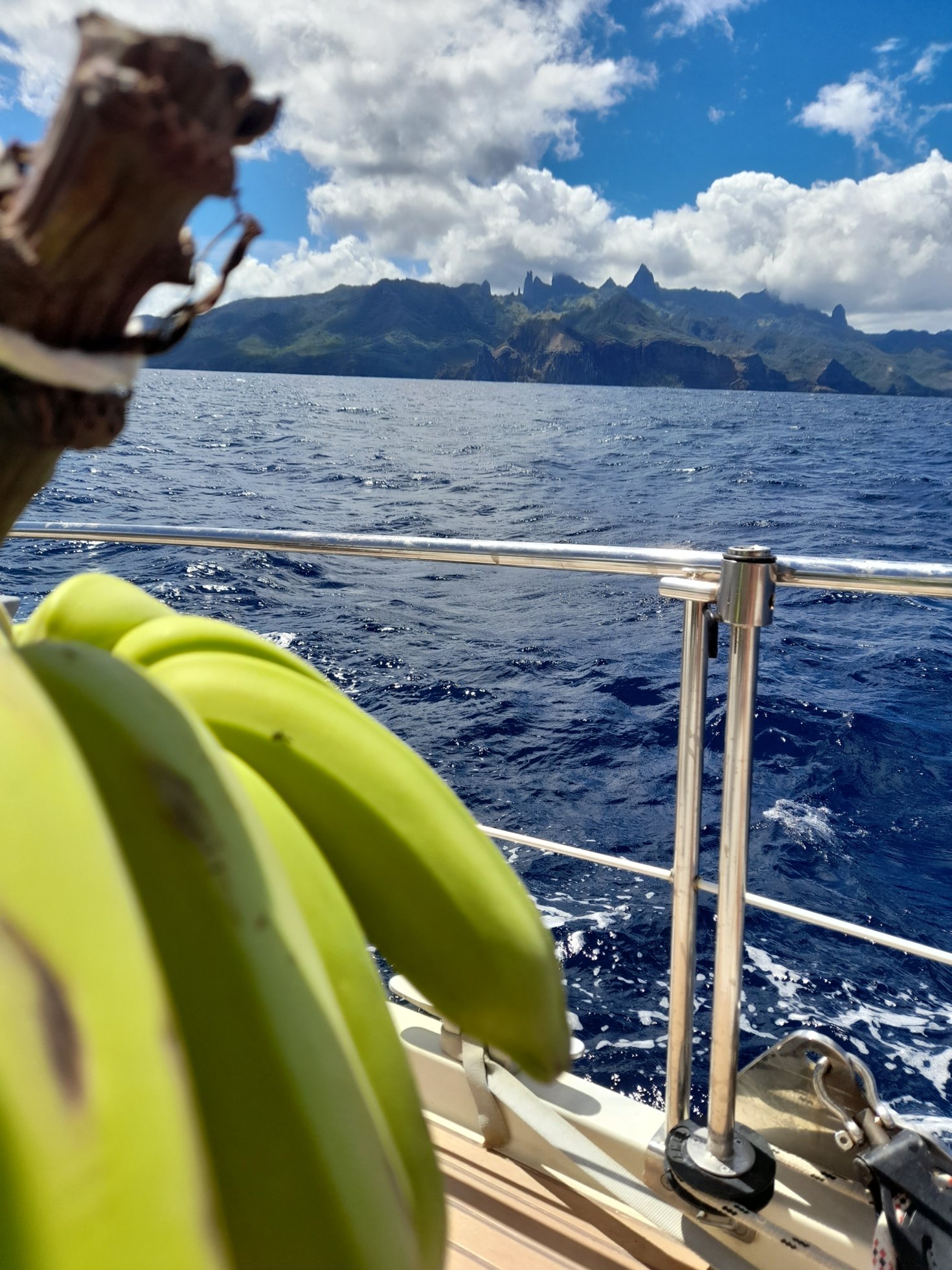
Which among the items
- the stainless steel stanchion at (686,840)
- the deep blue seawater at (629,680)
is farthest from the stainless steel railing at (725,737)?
the deep blue seawater at (629,680)

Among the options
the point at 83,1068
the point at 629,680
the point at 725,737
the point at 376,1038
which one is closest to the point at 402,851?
the point at 376,1038

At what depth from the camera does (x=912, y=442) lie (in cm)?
2895

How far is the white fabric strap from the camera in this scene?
265 millimetres

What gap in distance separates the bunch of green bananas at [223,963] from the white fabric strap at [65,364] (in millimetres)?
98

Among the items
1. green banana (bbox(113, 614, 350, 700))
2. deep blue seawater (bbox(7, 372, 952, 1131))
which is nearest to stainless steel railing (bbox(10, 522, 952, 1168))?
green banana (bbox(113, 614, 350, 700))

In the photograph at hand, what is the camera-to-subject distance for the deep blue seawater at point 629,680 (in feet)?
13.2

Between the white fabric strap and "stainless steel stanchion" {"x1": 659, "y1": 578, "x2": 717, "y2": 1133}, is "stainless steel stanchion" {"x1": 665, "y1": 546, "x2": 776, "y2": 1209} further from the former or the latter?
the white fabric strap

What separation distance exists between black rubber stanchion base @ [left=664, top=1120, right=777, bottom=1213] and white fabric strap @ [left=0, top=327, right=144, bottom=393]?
3.88ft

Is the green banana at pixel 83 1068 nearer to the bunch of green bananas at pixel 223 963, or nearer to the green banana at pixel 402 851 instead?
the bunch of green bananas at pixel 223 963

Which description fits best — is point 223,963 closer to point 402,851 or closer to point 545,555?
point 402,851

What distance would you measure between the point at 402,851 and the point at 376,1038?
0.31 ft

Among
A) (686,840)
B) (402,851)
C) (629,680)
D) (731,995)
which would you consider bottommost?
(629,680)

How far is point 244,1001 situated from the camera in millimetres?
274

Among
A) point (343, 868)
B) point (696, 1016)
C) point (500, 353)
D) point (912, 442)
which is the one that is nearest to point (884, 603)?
point (696, 1016)
